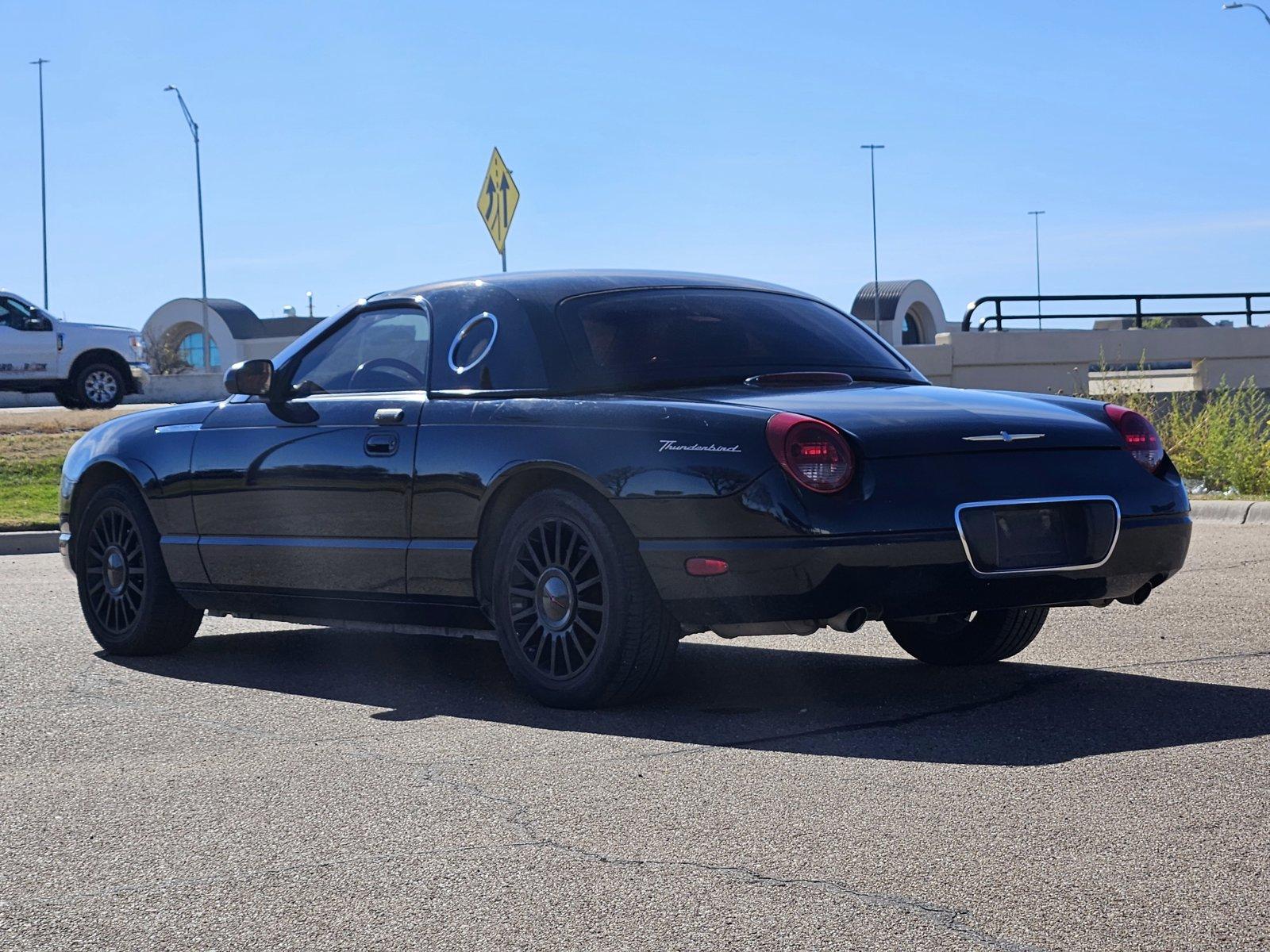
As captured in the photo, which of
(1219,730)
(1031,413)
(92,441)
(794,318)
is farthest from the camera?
(92,441)

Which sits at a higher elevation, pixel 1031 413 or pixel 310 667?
pixel 1031 413

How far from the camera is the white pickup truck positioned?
87.6 ft

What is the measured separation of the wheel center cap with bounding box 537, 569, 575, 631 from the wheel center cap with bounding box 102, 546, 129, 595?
269 centimetres

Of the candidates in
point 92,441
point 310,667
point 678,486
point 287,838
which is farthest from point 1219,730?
point 92,441

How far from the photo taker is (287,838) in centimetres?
441

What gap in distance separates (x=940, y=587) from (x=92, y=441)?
441cm

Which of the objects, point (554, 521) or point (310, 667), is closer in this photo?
point (554, 521)

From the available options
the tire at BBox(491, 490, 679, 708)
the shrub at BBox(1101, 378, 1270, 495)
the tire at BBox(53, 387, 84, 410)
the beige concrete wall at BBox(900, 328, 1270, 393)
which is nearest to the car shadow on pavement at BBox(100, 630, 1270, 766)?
the tire at BBox(491, 490, 679, 708)

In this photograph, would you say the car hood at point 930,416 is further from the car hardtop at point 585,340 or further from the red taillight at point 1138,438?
the car hardtop at point 585,340

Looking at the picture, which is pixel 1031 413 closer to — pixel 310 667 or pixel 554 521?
pixel 554 521

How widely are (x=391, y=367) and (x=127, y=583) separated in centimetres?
181

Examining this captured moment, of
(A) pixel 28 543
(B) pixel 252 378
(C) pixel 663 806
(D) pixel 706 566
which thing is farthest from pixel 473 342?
(A) pixel 28 543

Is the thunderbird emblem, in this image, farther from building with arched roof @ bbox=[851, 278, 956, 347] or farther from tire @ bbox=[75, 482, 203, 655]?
building with arched roof @ bbox=[851, 278, 956, 347]

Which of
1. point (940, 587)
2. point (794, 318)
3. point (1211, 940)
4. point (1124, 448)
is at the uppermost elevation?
point (794, 318)
